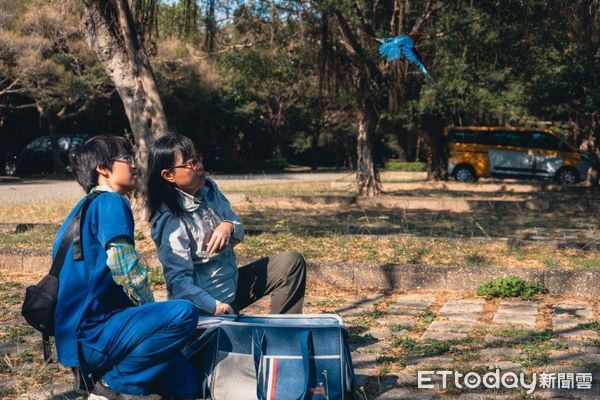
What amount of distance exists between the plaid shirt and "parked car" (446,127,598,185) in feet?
89.4

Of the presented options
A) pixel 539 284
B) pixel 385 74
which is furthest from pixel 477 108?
pixel 539 284

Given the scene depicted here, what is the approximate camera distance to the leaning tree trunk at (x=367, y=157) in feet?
59.3

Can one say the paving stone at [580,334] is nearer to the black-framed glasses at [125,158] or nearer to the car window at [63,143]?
the black-framed glasses at [125,158]

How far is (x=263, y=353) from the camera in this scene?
350cm

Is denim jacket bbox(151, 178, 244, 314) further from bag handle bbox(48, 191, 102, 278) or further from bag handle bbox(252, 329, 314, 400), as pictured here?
bag handle bbox(48, 191, 102, 278)

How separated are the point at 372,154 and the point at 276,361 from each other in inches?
597

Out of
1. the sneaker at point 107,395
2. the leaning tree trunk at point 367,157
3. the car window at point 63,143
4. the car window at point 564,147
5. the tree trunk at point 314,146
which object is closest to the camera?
the sneaker at point 107,395

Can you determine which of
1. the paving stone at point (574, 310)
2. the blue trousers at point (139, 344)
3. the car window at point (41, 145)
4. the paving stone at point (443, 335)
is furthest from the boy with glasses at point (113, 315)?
the car window at point (41, 145)

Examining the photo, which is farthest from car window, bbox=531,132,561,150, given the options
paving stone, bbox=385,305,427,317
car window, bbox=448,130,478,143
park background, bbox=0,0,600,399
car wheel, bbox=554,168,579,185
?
paving stone, bbox=385,305,427,317

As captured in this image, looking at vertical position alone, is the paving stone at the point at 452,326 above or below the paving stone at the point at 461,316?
above

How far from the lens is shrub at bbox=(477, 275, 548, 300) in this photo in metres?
6.43

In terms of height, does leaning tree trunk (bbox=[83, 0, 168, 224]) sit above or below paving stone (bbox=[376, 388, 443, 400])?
above

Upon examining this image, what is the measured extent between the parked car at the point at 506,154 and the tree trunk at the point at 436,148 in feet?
3.94

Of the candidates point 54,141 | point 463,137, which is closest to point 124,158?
point 54,141
